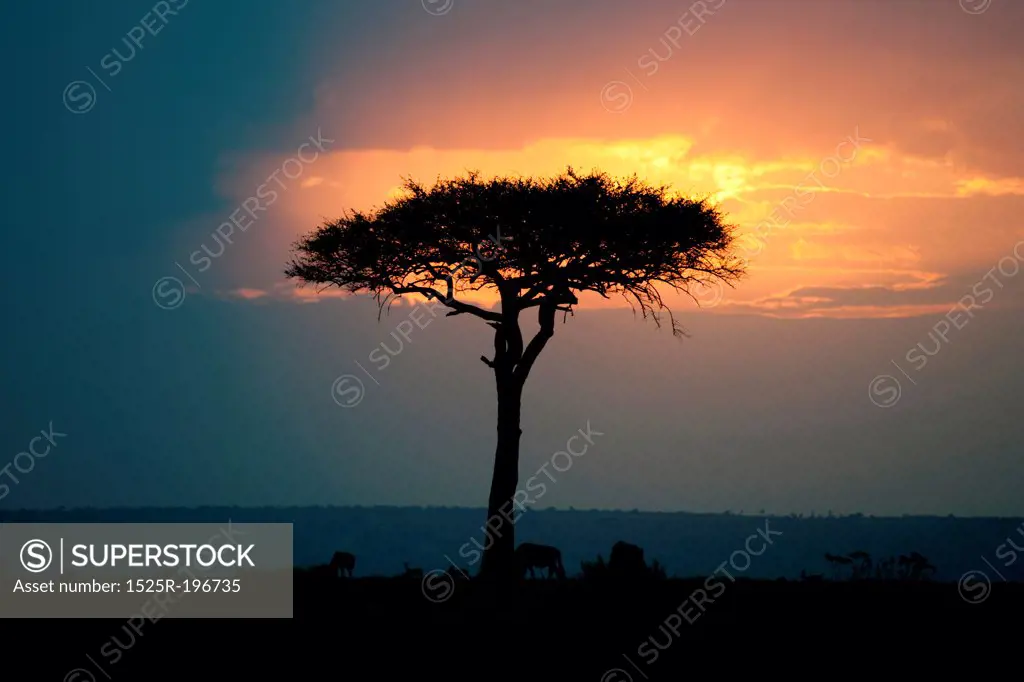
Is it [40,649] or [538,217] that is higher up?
[538,217]

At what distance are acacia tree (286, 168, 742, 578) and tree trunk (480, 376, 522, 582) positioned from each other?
0.03m

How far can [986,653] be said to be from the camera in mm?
20203

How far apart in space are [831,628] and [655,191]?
51.5 feet

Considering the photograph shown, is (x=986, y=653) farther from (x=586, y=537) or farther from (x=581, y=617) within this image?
(x=586, y=537)

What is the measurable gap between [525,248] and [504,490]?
7133mm

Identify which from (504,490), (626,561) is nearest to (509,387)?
(504,490)

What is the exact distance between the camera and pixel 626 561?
89.0 feet

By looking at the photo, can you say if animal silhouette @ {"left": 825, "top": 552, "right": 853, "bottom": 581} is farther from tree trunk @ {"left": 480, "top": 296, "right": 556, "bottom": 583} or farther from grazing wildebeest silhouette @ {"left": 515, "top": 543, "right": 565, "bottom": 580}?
tree trunk @ {"left": 480, "top": 296, "right": 556, "bottom": 583}

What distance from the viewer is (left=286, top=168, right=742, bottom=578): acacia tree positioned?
104 feet

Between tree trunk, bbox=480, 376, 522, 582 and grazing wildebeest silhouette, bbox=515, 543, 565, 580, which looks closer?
tree trunk, bbox=480, 376, 522, 582

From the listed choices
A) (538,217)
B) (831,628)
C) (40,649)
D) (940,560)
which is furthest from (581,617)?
(940,560)

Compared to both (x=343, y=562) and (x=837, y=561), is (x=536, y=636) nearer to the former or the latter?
(x=343, y=562)

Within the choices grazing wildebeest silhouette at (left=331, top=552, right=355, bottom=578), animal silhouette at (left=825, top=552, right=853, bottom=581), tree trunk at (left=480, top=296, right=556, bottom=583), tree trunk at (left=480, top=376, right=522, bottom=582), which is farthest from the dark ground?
animal silhouette at (left=825, top=552, right=853, bottom=581)

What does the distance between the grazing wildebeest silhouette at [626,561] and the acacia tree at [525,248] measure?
3.95 metres
